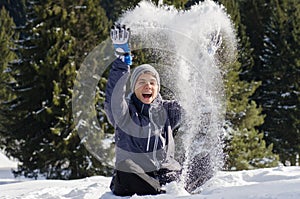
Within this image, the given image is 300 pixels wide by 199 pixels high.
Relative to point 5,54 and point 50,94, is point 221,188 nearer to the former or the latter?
point 50,94

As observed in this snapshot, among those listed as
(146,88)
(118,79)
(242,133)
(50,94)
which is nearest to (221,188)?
(146,88)

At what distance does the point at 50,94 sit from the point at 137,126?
1126 centimetres

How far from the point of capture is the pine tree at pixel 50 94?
1515 cm

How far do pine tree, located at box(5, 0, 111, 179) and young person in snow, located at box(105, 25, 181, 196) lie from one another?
10169 mm

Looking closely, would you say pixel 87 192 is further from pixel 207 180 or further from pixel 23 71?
pixel 23 71

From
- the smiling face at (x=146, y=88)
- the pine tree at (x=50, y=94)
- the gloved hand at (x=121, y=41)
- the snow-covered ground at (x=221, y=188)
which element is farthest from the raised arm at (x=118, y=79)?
the pine tree at (x=50, y=94)

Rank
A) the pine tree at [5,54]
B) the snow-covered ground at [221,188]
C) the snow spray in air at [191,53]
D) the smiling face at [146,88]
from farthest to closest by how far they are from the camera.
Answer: the pine tree at [5,54] < the snow spray in air at [191,53] < the smiling face at [146,88] < the snow-covered ground at [221,188]

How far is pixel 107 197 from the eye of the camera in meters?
4.88

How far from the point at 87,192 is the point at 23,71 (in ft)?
34.0

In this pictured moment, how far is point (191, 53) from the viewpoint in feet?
29.1

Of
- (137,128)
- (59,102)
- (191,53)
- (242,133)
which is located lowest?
(242,133)

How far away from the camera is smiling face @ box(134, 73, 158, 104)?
15.8ft

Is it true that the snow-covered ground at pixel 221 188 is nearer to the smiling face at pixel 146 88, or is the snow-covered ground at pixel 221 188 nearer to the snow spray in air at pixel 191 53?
the snow spray in air at pixel 191 53

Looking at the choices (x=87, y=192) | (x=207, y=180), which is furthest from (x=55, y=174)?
(x=207, y=180)
